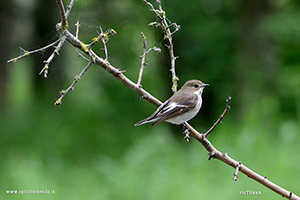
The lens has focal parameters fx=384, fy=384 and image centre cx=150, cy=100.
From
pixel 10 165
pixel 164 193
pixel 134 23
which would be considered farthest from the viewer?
pixel 134 23

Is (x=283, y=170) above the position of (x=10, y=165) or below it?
below

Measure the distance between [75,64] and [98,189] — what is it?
14.0 meters

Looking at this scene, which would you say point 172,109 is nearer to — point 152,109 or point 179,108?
point 179,108

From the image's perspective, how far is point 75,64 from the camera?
65.1 feet

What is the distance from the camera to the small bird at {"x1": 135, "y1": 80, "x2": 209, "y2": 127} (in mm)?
3469

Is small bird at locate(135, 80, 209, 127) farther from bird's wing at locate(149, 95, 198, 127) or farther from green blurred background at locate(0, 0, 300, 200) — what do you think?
green blurred background at locate(0, 0, 300, 200)

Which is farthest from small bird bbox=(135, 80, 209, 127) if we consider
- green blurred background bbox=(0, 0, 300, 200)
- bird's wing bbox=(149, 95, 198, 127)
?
green blurred background bbox=(0, 0, 300, 200)

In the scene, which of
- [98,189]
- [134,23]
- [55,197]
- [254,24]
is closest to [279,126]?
[98,189]

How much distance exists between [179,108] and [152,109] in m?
9.54

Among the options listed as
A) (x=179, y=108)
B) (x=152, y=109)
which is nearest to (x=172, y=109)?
(x=179, y=108)

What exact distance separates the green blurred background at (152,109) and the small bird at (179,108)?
263 centimetres

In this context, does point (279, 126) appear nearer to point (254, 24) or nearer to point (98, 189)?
point (98, 189)

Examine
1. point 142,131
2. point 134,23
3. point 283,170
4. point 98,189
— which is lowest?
point 283,170

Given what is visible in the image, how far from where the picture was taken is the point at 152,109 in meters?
13.2
